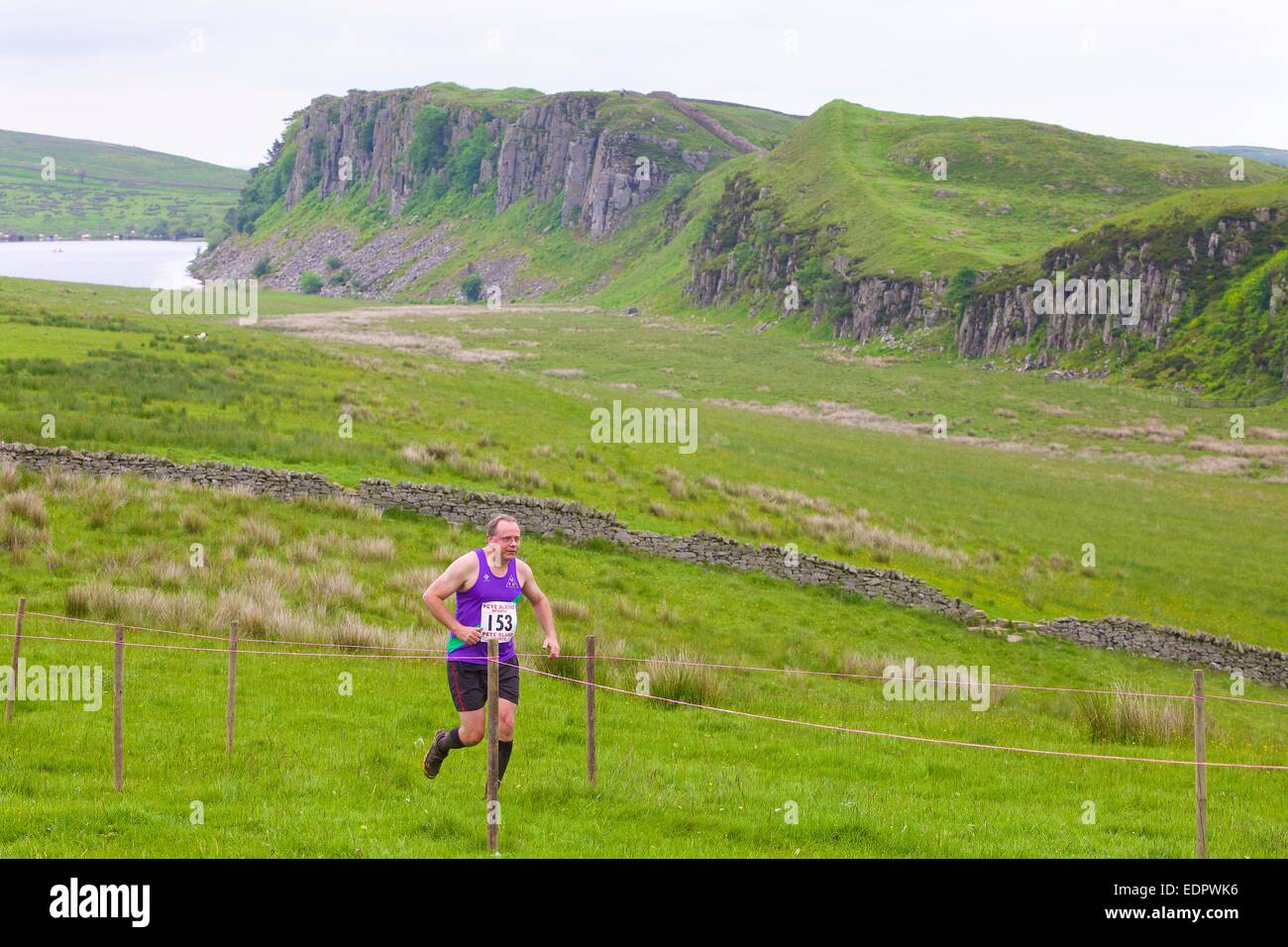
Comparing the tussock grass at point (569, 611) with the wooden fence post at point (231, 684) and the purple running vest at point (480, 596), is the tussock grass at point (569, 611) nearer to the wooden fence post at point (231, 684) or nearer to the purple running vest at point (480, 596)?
the wooden fence post at point (231, 684)

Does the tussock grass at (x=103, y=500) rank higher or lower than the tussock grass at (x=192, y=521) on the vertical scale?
higher

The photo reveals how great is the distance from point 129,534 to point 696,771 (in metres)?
15.3

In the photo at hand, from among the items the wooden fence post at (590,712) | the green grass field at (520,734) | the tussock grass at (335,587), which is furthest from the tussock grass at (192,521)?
the wooden fence post at (590,712)

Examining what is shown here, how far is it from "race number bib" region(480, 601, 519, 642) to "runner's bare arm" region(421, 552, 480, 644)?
123 millimetres

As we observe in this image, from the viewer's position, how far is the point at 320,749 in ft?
39.5

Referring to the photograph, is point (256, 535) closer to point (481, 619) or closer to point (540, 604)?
point (540, 604)

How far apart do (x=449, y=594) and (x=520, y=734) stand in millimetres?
4205

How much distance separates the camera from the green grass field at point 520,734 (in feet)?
32.0

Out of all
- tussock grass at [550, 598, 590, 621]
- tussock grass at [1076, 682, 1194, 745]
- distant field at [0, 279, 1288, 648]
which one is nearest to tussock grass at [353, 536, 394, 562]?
tussock grass at [550, 598, 590, 621]

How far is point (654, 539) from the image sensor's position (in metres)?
29.4

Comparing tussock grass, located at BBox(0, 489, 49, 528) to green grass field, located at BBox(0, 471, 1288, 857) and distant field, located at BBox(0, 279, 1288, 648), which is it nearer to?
green grass field, located at BBox(0, 471, 1288, 857)

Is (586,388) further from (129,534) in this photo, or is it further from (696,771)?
(696,771)

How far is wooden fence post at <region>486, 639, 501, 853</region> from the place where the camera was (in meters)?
9.00

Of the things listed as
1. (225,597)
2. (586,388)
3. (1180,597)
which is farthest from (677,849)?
(586,388)
